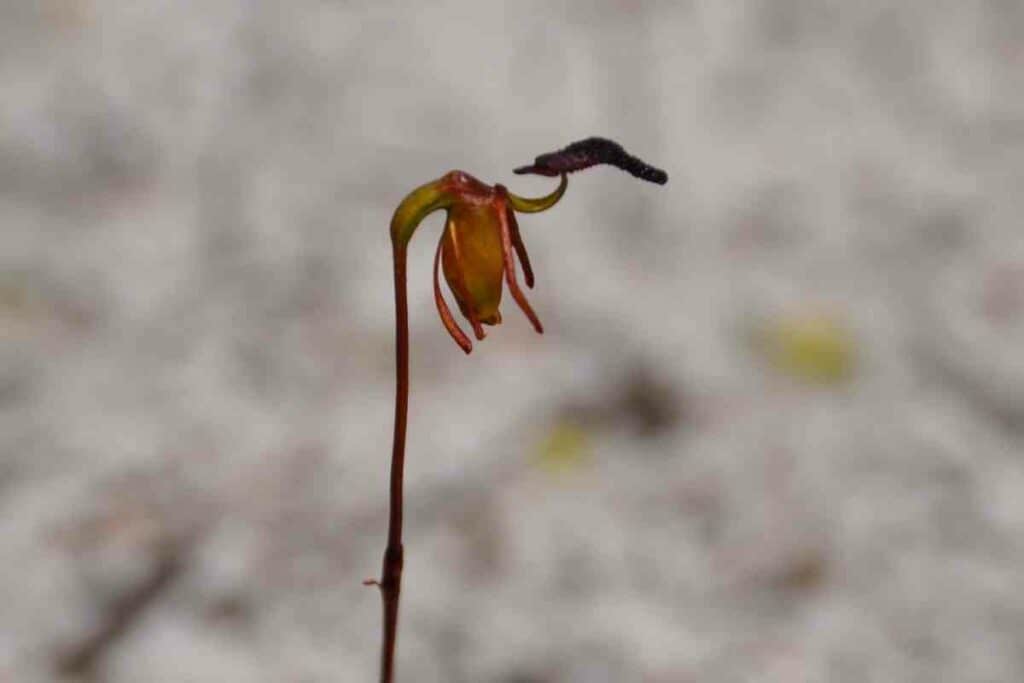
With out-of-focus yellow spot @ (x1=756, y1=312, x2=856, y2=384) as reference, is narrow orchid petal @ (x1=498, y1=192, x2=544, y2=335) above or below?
below

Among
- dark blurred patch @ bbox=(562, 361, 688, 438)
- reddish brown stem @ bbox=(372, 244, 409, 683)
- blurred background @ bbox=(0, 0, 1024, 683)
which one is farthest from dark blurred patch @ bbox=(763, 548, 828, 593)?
reddish brown stem @ bbox=(372, 244, 409, 683)

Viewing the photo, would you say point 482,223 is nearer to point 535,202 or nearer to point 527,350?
point 535,202

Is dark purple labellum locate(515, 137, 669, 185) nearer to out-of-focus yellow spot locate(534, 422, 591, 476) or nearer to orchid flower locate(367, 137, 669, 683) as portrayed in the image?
orchid flower locate(367, 137, 669, 683)

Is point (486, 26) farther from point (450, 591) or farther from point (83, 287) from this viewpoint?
point (450, 591)

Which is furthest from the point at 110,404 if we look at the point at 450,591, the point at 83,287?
the point at 450,591

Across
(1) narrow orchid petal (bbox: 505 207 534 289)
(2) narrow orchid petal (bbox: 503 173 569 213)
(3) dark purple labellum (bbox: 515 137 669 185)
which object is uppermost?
(3) dark purple labellum (bbox: 515 137 669 185)

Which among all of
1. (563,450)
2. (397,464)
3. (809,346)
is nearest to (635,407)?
(563,450)

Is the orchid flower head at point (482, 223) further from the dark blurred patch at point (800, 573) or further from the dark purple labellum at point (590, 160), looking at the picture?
the dark blurred patch at point (800, 573)
